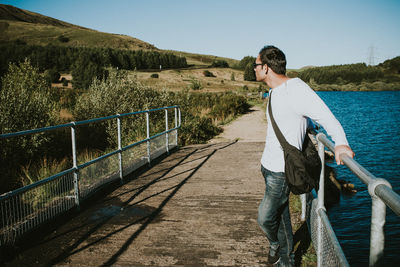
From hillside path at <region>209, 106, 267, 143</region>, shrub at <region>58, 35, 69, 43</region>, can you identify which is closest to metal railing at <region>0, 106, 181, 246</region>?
hillside path at <region>209, 106, 267, 143</region>

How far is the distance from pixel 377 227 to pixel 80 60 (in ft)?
197

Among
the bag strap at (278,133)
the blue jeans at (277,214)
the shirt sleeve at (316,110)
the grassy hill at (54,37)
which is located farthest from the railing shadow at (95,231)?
the grassy hill at (54,37)

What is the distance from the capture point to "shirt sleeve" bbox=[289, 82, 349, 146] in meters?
2.17

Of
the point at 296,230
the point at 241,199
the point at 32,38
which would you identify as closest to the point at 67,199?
the point at 241,199

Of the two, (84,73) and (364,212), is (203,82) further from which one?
(364,212)

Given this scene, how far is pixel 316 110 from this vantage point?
2.33 m

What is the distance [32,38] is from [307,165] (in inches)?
5796

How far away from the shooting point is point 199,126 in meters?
14.2

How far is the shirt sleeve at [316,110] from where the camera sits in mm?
2174

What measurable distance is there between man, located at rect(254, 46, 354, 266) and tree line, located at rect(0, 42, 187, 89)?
47.1ft

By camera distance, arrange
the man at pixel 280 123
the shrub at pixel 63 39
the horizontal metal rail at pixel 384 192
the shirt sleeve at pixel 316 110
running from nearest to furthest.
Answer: the horizontal metal rail at pixel 384 192
the shirt sleeve at pixel 316 110
the man at pixel 280 123
the shrub at pixel 63 39

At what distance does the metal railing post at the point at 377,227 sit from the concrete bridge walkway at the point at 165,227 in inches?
87.2

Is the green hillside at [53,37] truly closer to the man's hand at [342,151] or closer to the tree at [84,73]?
the tree at [84,73]

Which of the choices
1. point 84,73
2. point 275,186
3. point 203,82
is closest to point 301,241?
point 275,186
